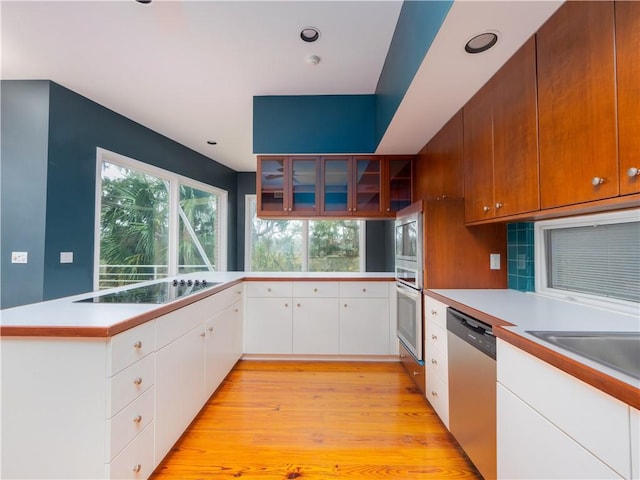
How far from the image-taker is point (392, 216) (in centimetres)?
282

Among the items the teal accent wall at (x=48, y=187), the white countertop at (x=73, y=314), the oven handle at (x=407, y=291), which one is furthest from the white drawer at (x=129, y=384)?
the teal accent wall at (x=48, y=187)

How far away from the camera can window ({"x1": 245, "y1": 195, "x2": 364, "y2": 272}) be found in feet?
15.1

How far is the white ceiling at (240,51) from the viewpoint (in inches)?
54.2

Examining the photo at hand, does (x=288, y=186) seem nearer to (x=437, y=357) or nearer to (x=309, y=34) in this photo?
(x=309, y=34)

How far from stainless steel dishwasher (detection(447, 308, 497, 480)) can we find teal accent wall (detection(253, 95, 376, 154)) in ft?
6.26

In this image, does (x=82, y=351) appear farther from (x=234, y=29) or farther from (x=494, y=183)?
(x=494, y=183)

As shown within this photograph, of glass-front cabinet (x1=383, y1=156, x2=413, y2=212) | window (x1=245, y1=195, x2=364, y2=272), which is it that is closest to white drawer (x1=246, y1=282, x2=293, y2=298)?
glass-front cabinet (x1=383, y1=156, x2=413, y2=212)

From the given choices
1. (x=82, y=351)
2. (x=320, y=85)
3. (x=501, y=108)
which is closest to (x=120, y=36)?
(x=320, y=85)

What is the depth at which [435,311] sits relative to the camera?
5.96ft

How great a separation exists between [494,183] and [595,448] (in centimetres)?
126

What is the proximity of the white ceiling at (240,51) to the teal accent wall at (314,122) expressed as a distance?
9cm

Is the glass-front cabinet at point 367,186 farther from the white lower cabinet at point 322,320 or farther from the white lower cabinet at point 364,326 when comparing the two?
the white lower cabinet at point 364,326

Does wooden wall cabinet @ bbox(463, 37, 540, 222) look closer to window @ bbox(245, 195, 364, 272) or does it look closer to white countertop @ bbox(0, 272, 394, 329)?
white countertop @ bbox(0, 272, 394, 329)

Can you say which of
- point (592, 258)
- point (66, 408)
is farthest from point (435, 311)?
point (66, 408)
